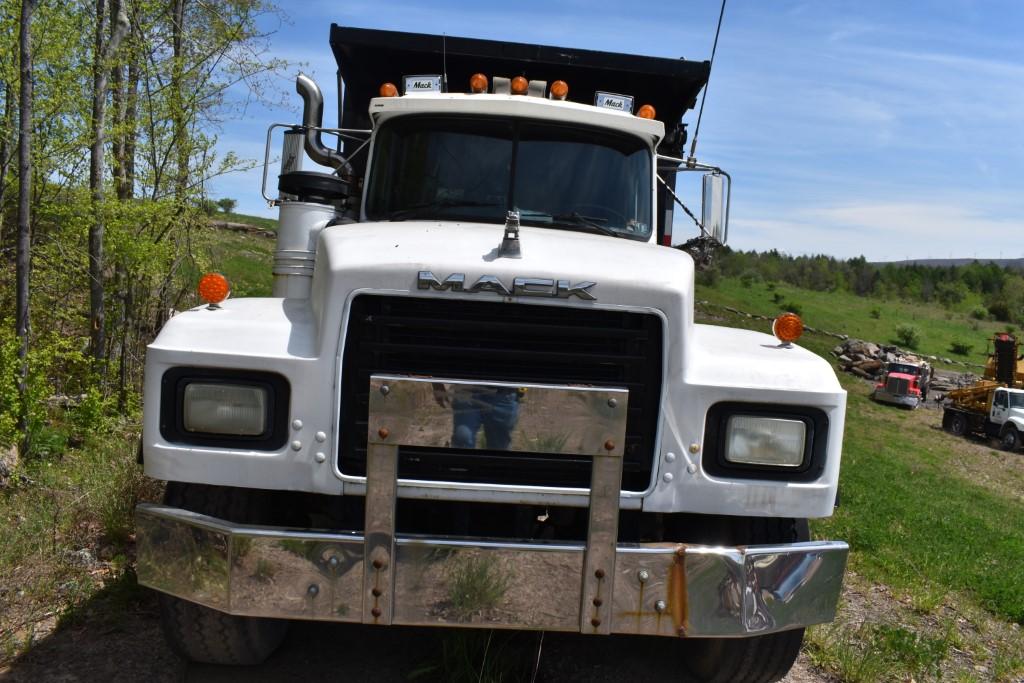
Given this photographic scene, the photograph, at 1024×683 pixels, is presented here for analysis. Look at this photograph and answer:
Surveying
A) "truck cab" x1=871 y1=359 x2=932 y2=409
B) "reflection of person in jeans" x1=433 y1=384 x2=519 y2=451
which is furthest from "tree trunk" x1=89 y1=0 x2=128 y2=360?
Answer: "truck cab" x1=871 y1=359 x2=932 y2=409

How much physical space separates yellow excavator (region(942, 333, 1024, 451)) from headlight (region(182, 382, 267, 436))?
104ft

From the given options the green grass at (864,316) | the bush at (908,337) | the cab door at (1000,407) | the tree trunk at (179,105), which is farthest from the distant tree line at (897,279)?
the tree trunk at (179,105)

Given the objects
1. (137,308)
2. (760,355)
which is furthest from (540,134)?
(137,308)

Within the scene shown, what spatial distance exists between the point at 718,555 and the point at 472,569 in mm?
869

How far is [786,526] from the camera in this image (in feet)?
11.8

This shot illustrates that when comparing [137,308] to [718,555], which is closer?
[718,555]

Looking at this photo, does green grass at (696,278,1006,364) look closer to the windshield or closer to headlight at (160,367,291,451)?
the windshield

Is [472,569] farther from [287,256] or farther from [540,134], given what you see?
[540,134]

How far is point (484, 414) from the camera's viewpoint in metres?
3.00

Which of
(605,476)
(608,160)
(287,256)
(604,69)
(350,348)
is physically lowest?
(605,476)

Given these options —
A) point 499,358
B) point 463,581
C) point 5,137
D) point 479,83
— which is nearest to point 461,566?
point 463,581

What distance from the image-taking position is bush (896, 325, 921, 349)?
5831cm

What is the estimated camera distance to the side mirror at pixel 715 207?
18.4 feet

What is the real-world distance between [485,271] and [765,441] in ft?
4.10
